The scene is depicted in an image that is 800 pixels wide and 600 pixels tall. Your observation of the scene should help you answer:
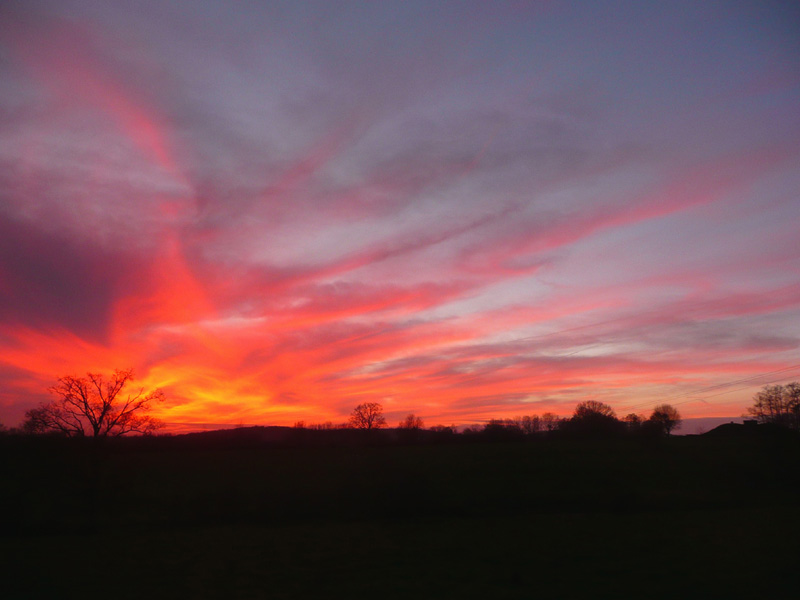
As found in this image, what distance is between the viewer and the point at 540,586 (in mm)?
14758

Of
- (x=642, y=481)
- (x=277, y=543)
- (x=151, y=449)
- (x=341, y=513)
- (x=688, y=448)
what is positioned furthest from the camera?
(x=151, y=449)

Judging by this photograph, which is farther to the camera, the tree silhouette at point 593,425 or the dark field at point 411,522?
the tree silhouette at point 593,425

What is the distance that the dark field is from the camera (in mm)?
15555

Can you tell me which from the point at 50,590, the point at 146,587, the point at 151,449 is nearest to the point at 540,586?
the point at 146,587

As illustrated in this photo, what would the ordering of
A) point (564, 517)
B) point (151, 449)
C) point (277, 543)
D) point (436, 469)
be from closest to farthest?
point (277, 543), point (564, 517), point (436, 469), point (151, 449)

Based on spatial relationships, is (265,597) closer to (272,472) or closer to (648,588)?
(648,588)

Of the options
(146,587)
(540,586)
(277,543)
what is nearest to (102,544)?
(277,543)

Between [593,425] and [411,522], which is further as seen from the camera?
[593,425]

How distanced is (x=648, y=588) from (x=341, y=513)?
20.8 meters

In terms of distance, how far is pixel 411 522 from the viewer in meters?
29.2

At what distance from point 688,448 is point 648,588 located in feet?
136

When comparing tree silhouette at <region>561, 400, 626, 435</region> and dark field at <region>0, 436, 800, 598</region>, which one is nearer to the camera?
dark field at <region>0, 436, 800, 598</region>

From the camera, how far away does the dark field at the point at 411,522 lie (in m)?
15.6

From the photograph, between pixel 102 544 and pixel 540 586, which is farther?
pixel 102 544
